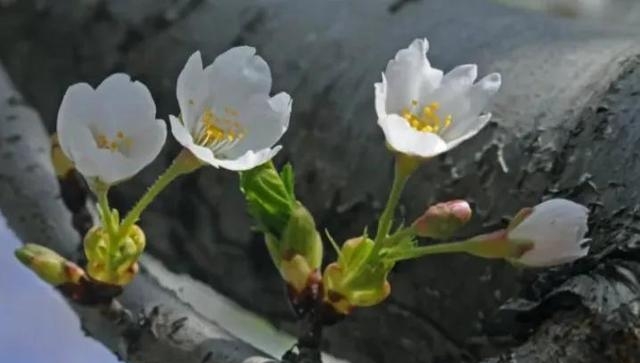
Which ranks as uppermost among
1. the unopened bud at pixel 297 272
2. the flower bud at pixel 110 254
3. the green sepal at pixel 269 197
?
the green sepal at pixel 269 197

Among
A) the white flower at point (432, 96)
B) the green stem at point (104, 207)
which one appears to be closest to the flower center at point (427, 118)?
the white flower at point (432, 96)

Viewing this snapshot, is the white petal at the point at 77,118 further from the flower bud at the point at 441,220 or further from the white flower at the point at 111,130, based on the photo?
the flower bud at the point at 441,220

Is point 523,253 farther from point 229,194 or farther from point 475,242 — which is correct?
point 229,194

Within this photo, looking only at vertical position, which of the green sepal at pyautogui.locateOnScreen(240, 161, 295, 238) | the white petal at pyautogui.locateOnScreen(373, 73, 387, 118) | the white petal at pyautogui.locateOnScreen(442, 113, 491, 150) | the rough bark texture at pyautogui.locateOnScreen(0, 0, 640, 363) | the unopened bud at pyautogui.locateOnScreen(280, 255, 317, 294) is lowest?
the rough bark texture at pyautogui.locateOnScreen(0, 0, 640, 363)

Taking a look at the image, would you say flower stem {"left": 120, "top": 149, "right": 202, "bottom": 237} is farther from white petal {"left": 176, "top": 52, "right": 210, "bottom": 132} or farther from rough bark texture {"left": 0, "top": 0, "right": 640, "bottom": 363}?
rough bark texture {"left": 0, "top": 0, "right": 640, "bottom": 363}

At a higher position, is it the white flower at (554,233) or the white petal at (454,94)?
the white petal at (454,94)

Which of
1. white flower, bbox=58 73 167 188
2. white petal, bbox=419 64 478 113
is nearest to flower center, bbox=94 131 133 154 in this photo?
white flower, bbox=58 73 167 188

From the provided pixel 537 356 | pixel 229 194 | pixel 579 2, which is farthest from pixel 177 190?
pixel 579 2
